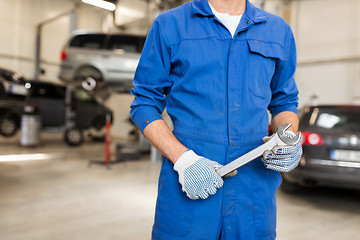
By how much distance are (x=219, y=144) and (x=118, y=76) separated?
646 cm

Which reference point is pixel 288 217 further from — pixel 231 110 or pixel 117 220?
pixel 231 110

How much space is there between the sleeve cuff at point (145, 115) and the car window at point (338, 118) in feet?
10.1

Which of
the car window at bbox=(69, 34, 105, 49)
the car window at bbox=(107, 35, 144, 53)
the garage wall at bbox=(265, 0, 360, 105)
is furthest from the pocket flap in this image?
the car window at bbox=(69, 34, 105, 49)

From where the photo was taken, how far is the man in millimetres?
838

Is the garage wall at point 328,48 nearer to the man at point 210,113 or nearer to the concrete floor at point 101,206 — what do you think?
the concrete floor at point 101,206

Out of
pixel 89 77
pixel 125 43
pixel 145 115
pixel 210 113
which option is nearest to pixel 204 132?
pixel 210 113

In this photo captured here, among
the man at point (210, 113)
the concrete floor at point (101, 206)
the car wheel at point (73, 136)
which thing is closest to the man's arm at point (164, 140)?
the man at point (210, 113)

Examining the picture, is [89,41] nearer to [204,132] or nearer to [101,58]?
[101,58]

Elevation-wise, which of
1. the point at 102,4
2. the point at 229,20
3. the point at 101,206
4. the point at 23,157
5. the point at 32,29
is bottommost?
the point at 23,157

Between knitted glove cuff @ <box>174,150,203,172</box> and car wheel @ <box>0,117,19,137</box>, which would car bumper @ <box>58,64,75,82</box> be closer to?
car wheel @ <box>0,117,19,137</box>

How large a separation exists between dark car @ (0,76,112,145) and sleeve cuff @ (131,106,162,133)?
22.4 feet

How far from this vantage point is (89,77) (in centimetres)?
726

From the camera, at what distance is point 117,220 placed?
288 centimetres

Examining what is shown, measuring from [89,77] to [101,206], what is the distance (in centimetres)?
468
